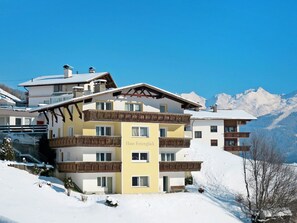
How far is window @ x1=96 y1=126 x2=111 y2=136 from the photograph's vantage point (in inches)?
1901

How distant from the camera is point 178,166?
5075cm

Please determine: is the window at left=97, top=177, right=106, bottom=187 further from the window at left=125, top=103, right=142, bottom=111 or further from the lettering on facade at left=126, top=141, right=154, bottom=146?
the window at left=125, top=103, right=142, bottom=111

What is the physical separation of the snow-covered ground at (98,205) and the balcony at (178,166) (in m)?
2.19

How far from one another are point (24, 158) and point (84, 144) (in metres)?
5.76

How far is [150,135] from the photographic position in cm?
4950

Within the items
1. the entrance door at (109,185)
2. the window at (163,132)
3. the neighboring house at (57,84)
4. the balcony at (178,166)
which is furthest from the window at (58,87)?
the entrance door at (109,185)

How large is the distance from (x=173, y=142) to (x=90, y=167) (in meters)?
8.63

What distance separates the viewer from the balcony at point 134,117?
153ft

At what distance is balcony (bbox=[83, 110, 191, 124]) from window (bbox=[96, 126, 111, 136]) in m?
1.28

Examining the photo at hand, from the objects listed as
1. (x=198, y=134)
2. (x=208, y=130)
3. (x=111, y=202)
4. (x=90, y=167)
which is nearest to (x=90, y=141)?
(x=90, y=167)

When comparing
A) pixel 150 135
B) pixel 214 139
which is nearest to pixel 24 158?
pixel 150 135

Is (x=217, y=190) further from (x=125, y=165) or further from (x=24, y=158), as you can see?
(x=24, y=158)

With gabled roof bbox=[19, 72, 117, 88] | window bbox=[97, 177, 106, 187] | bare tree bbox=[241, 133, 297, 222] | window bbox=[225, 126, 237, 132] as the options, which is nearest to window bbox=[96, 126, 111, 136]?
window bbox=[97, 177, 106, 187]

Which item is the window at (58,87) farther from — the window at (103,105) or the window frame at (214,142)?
the window frame at (214,142)
